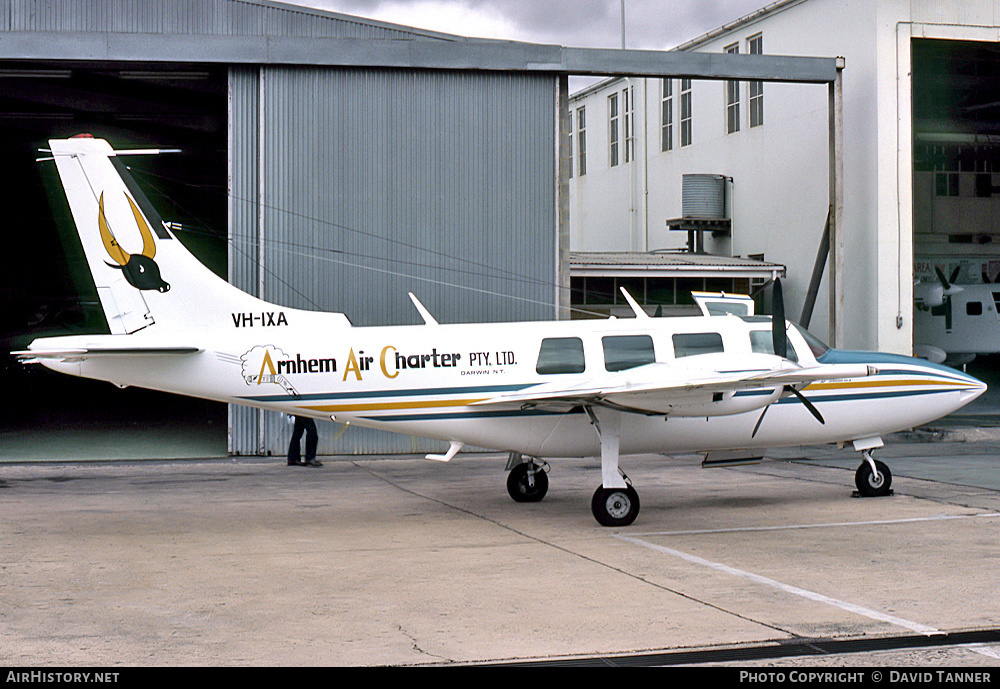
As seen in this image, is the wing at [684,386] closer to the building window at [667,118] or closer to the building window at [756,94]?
the building window at [756,94]

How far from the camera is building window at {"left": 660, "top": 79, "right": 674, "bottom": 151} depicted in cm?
3556

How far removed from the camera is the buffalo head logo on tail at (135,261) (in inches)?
517

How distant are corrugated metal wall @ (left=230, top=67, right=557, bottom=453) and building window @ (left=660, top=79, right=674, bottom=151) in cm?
1533

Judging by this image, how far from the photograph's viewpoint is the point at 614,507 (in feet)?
40.4

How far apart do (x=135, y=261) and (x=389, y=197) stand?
26.8ft

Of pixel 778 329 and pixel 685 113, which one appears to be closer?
pixel 778 329

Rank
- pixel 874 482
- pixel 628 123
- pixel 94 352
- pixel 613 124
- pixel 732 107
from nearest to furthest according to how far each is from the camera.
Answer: pixel 94 352 → pixel 874 482 → pixel 732 107 → pixel 628 123 → pixel 613 124

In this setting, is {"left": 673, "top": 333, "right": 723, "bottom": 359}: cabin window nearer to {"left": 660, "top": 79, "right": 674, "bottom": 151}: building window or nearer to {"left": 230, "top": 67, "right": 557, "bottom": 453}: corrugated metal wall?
{"left": 230, "top": 67, "right": 557, "bottom": 453}: corrugated metal wall

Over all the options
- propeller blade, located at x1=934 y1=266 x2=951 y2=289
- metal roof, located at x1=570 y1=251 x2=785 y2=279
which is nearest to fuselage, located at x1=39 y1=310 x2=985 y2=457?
metal roof, located at x1=570 y1=251 x2=785 y2=279

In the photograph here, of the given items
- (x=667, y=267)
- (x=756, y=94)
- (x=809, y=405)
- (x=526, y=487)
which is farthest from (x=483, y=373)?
(x=756, y=94)

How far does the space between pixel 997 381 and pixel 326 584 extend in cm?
3376

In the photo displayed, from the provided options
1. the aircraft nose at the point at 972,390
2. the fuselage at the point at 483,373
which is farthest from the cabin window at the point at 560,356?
the aircraft nose at the point at 972,390

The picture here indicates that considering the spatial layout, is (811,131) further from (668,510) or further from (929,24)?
(668,510)

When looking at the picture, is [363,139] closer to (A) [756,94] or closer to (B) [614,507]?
(B) [614,507]
